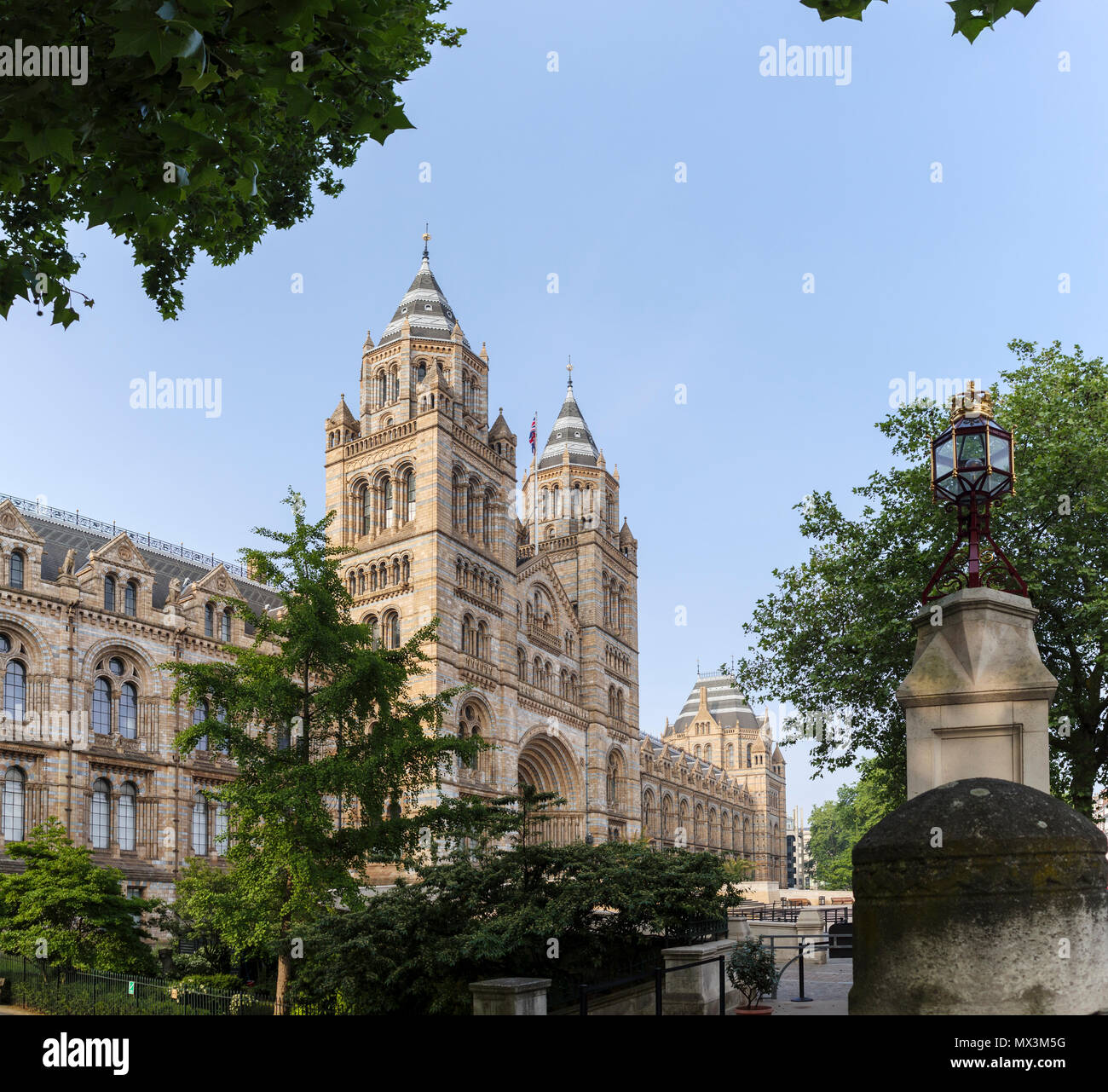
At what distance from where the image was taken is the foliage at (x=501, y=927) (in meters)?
15.0

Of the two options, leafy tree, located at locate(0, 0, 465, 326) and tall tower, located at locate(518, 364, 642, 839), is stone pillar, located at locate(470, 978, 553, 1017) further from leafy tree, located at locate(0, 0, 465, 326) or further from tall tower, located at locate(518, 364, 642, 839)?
tall tower, located at locate(518, 364, 642, 839)

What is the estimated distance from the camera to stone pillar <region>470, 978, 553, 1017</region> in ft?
Answer: 36.8

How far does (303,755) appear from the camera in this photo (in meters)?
20.9

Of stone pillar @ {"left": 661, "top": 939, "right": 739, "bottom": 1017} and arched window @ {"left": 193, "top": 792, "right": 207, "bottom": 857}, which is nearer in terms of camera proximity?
stone pillar @ {"left": 661, "top": 939, "right": 739, "bottom": 1017}

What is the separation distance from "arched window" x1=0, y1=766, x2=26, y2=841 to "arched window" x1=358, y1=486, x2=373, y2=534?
1907 centimetres


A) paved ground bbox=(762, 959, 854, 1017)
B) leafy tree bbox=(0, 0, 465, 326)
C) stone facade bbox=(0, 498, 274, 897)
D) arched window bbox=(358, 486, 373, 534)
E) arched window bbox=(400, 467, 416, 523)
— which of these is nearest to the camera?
A: leafy tree bbox=(0, 0, 465, 326)

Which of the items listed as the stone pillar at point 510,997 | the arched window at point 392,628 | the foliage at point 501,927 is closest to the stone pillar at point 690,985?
the foliage at point 501,927

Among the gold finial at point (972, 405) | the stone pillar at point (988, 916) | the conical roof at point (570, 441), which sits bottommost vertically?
the stone pillar at point (988, 916)

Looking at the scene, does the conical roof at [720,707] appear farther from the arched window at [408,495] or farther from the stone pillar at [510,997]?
the stone pillar at [510,997]

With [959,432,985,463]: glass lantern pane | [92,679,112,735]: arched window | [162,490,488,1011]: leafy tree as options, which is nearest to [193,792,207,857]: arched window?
[92,679,112,735]: arched window

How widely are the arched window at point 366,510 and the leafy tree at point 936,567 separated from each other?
80.5ft

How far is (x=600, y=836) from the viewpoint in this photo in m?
57.4

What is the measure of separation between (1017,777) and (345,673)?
14.6 m

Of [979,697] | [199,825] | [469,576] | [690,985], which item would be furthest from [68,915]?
[469,576]
